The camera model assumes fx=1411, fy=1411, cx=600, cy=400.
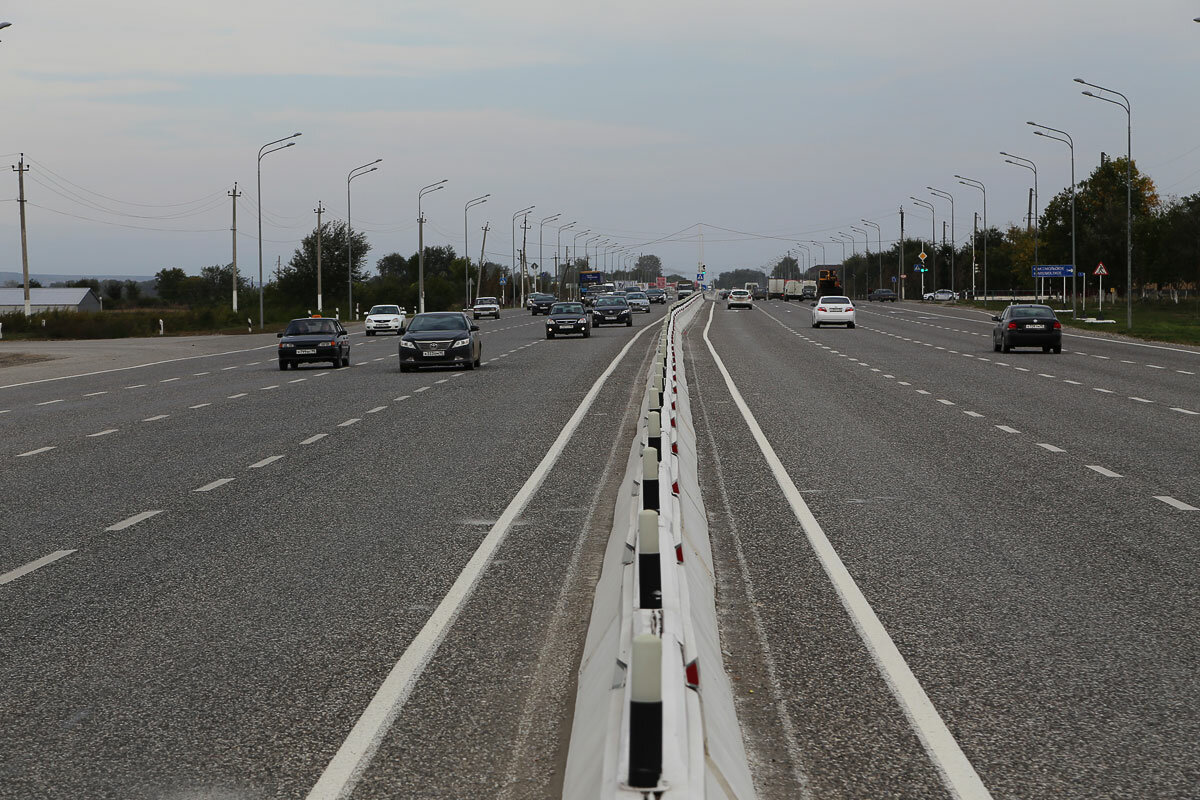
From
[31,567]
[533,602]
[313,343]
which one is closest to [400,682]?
[533,602]

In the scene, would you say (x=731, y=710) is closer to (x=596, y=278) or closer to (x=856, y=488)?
(x=856, y=488)

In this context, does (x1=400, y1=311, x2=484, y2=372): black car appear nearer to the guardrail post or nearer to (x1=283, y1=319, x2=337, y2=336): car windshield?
(x1=283, y1=319, x2=337, y2=336): car windshield

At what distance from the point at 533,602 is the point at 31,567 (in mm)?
3701

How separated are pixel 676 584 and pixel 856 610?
7.57 ft

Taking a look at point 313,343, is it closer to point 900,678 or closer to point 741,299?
point 900,678

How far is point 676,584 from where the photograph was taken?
5.87m

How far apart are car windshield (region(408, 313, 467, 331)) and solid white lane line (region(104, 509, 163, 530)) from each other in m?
22.4

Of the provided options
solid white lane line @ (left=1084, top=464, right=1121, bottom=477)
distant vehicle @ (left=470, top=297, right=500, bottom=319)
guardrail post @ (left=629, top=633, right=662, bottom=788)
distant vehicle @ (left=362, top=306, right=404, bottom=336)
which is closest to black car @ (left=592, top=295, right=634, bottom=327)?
distant vehicle @ (left=362, top=306, right=404, bottom=336)

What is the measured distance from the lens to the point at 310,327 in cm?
3756

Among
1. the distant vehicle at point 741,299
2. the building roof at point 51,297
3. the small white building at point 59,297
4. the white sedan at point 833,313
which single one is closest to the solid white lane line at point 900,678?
the white sedan at point 833,313

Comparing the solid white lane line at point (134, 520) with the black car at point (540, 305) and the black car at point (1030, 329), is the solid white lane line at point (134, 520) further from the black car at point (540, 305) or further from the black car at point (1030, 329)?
the black car at point (540, 305)

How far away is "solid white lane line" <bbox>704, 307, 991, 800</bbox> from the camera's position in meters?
5.11

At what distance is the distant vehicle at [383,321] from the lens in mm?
64500

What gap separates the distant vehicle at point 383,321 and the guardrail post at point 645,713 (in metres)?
61.5
